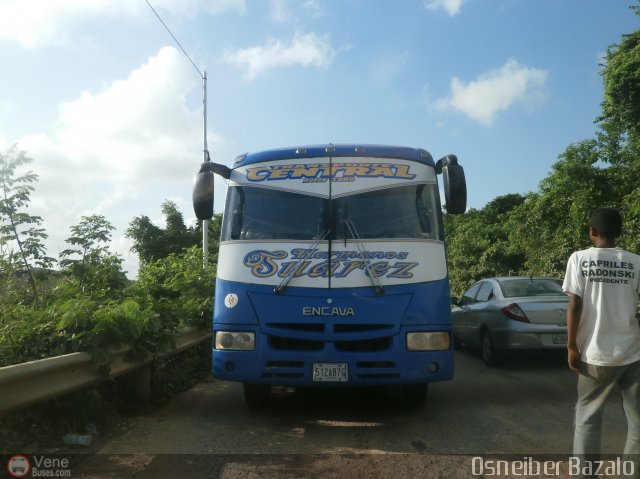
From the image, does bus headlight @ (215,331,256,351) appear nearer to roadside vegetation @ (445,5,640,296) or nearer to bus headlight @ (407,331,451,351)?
bus headlight @ (407,331,451,351)

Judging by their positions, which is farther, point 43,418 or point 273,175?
point 273,175

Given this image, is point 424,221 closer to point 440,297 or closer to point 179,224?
point 440,297

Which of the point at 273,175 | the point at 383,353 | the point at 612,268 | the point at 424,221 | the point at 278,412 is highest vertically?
the point at 273,175

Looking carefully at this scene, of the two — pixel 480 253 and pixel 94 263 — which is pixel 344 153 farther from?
pixel 480 253

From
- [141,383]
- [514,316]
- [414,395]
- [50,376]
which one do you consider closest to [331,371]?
[414,395]

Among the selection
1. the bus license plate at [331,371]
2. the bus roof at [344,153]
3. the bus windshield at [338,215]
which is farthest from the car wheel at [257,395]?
the bus roof at [344,153]

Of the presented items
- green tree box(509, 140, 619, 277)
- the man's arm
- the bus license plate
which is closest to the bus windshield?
the bus license plate

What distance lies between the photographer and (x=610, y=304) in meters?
3.93

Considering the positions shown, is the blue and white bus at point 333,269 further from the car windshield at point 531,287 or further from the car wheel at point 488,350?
the car windshield at point 531,287

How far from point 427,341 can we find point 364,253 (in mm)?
1059

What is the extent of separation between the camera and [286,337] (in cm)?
587

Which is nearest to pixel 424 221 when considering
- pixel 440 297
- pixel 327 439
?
pixel 440 297

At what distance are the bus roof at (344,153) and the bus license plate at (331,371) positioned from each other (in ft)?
7.41

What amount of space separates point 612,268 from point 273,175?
146 inches
